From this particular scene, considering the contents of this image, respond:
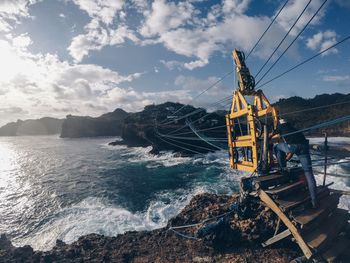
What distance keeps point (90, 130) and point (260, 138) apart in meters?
149

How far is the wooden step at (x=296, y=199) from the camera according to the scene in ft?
24.9

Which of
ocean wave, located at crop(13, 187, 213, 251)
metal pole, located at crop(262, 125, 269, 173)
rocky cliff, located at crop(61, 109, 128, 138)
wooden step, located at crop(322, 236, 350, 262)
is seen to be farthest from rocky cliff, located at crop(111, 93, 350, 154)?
rocky cliff, located at crop(61, 109, 128, 138)

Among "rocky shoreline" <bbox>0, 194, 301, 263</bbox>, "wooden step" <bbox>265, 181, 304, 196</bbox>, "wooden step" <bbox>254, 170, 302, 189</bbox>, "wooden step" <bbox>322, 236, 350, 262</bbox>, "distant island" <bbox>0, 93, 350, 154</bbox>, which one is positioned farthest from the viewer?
"distant island" <bbox>0, 93, 350, 154</bbox>

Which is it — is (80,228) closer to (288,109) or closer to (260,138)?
(260,138)

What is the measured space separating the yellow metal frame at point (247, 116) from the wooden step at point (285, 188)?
1.37 metres

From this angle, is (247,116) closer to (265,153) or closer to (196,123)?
(265,153)

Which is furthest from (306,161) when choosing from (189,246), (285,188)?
(189,246)

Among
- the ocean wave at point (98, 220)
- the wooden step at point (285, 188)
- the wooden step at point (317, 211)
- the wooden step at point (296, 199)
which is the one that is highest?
the wooden step at point (285, 188)

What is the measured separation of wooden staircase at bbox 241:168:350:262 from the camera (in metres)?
6.97

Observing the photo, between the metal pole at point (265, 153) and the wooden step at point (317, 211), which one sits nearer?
the wooden step at point (317, 211)

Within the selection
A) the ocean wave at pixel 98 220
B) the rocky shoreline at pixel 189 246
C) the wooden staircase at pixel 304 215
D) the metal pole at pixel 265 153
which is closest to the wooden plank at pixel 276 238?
the wooden staircase at pixel 304 215

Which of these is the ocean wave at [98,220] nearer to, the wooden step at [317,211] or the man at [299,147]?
the wooden step at [317,211]

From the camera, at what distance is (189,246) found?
376 inches

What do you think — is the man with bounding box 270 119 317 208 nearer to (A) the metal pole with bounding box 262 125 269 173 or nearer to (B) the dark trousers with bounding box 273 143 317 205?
(B) the dark trousers with bounding box 273 143 317 205
